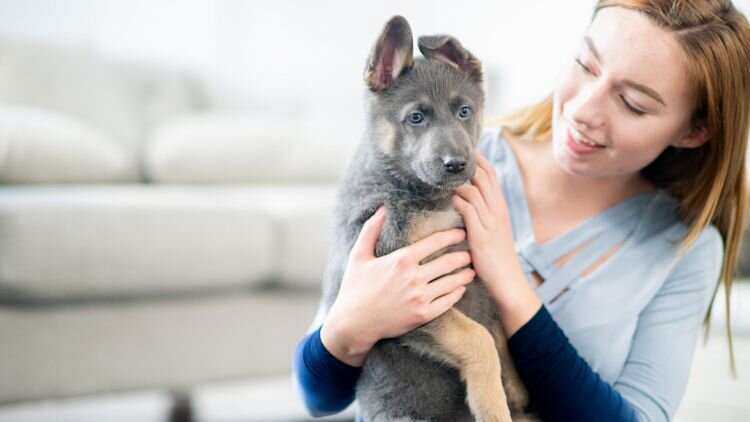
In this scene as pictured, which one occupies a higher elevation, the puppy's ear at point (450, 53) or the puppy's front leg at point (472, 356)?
the puppy's ear at point (450, 53)

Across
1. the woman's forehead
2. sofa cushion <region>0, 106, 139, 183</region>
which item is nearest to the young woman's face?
the woman's forehead

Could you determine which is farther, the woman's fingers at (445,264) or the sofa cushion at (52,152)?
the sofa cushion at (52,152)

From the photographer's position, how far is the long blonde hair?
131cm

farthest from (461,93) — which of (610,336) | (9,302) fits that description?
(9,302)

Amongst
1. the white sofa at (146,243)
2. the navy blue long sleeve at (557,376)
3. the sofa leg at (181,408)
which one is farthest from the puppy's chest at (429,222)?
the sofa leg at (181,408)

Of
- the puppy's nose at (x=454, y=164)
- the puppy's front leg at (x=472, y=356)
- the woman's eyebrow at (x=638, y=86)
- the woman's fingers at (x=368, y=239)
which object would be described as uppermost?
the woman's eyebrow at (x=638, y=86)

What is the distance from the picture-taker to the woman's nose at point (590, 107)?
4.31 feet

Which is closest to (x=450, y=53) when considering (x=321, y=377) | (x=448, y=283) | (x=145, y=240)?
(x=448, y=283)

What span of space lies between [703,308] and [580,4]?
9.82 ft

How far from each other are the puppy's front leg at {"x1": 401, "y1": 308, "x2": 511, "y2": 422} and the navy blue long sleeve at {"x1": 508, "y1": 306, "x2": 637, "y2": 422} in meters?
0.11

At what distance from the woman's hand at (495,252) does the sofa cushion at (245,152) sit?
1475 millimetres

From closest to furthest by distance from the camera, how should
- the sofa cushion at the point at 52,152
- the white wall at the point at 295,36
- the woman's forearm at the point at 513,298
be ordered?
the woman's forearm at the point at 513,298 < the sofa cushion at the point at 52,152 < the white wall at the point at 295,36

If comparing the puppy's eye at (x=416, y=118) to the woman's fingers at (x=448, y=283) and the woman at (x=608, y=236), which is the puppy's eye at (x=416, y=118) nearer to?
the woman at (x=608, y=236)

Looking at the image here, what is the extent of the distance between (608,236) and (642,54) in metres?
0.43
